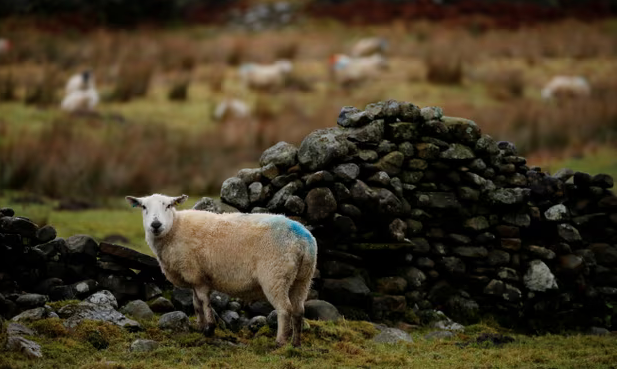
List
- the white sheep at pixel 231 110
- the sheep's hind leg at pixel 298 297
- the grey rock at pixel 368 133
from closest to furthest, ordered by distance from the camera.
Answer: the sheep's hind leg at pixel 298 297 → the grey rock at pixel 368 133 → the white sheep at pixel 231 110

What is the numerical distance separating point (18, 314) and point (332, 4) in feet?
129

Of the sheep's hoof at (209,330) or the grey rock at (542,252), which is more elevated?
the grey rock at (542,252)

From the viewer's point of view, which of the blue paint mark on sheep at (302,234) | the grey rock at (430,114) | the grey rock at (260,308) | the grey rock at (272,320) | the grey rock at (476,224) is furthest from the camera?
the grey rock at (430,114)

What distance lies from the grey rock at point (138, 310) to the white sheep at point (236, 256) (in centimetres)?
58

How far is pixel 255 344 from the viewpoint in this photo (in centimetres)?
930

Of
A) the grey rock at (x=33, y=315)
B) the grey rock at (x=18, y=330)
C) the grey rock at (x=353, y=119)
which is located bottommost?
the grey rock at (x=33, y=315)

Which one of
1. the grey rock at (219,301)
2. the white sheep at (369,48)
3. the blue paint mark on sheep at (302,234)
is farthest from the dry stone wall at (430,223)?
the white sheep at (369,48)

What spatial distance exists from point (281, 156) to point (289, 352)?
3504 mm

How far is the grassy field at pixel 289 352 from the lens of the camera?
834 cm

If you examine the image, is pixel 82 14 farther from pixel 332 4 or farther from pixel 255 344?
pixel 255 344

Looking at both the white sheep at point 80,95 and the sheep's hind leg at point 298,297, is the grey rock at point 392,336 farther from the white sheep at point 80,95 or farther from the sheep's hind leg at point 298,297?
the white sheep at point 80,95

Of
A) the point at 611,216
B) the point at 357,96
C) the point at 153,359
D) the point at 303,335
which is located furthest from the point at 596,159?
the point at 153,359

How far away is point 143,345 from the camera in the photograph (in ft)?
28.6

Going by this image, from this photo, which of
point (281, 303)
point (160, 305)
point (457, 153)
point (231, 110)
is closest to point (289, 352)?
point (281, 303)
